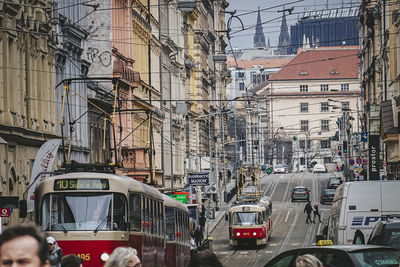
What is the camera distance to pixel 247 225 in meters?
54.9

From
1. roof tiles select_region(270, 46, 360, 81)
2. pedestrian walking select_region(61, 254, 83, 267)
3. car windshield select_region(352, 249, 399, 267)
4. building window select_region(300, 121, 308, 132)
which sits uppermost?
roof tiles select_region(270, 46, 360, 81)

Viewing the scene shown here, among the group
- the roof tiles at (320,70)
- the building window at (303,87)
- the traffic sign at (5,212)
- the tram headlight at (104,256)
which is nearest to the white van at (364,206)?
the tram headlight at (104,256)

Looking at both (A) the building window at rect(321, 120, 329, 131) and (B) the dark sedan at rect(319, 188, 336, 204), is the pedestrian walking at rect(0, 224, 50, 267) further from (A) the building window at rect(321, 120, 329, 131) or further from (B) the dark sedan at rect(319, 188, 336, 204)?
(A) the building window at rect(321, 120, 329, 131)

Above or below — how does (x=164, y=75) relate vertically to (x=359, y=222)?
above

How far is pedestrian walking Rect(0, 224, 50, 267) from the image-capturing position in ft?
14.0

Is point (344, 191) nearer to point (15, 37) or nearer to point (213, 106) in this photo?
point (15, 37)

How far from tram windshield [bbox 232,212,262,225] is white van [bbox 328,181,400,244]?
100.0 feet

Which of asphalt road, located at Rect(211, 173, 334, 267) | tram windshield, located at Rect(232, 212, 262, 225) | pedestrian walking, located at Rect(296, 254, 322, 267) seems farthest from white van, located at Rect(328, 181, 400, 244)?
tram windshield, located at Rect(232, 212, 262, 225)

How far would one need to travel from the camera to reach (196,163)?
84688 mm

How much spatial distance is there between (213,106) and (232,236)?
4994 centimetres

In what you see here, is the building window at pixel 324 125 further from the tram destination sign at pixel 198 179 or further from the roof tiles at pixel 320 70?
the tram destination sign at pixel 198 179

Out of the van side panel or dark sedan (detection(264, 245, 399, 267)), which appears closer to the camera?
dark sedan (detection(264, 245, 399, 267))

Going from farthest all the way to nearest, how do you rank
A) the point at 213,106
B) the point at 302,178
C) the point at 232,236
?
the point at 302,178 < the point at 213,106 < the point at 232,236

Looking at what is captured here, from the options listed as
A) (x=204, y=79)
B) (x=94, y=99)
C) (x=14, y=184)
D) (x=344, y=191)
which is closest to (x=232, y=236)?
(x=94, y=99)
